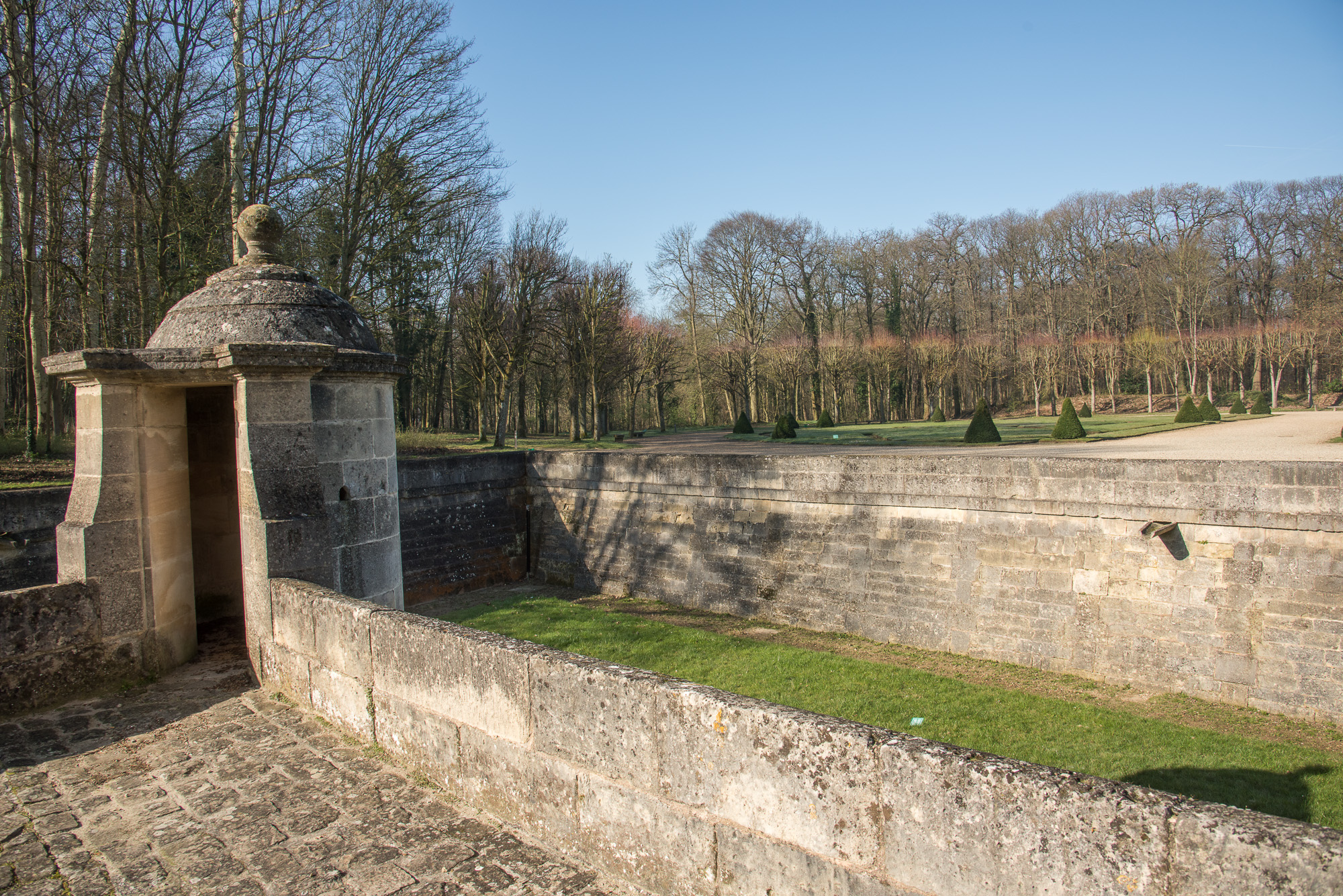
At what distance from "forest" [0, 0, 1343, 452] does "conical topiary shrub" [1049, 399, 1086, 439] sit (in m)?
15.9

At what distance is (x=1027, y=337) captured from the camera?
44719mm

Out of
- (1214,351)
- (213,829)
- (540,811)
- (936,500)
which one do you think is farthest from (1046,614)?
(1214,351)

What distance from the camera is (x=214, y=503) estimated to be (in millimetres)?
6223

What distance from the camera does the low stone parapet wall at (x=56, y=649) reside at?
4.13 metres

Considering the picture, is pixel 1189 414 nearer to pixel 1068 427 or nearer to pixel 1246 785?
pixel 1068 427

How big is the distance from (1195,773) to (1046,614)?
117 inches

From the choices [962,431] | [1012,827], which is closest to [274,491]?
[1012,827]

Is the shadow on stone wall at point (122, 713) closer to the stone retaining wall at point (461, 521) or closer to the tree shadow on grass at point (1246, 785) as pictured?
the tree shadow on grass at point (1246, 785)

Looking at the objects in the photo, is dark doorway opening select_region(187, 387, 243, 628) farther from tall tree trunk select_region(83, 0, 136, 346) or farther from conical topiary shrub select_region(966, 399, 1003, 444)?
conical topiary shrub select_region(966, 399, 1003, 444)

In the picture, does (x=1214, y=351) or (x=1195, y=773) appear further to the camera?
(x=1214, y=351)

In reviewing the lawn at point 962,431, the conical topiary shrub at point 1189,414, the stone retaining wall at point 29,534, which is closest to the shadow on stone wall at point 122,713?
the stone retaining wall at point 29,534

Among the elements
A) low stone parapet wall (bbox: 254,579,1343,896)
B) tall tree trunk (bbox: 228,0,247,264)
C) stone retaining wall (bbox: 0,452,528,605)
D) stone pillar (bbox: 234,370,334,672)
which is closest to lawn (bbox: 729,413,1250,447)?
stone retaining wall (bbox: 0,452,528,605)

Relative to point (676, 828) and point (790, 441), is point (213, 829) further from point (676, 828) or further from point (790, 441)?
point (790, 441)

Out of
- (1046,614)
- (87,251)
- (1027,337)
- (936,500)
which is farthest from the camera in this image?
(1027,337)
